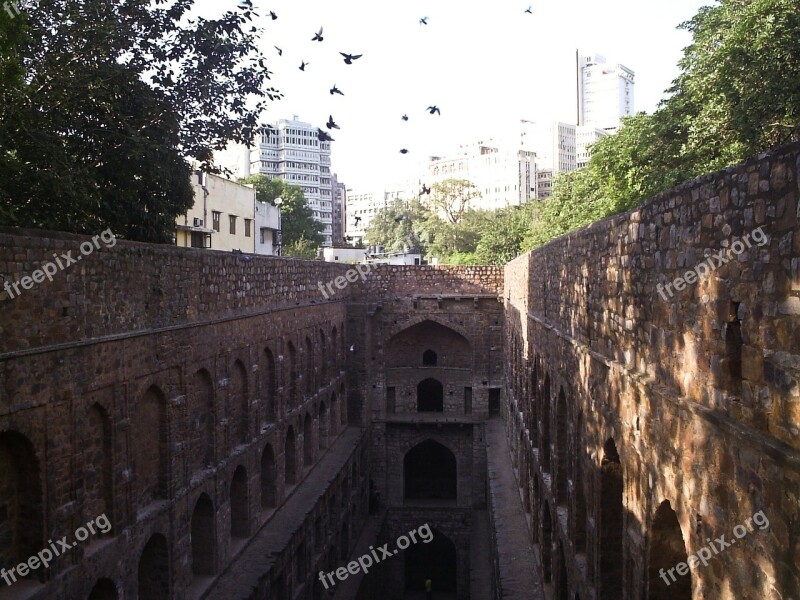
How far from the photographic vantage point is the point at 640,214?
6086 millimetres

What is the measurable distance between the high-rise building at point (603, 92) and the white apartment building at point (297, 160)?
52468 millimetres

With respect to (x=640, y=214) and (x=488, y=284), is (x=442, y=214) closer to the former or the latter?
(x=488, y=284)

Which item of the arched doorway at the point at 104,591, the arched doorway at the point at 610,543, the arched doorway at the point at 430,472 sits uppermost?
the arched doorway at the point at 610,543

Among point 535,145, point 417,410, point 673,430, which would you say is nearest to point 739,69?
point 673,430

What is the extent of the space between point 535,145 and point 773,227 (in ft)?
340

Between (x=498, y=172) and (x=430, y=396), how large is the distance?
73.0 m

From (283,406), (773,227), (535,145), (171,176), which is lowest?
(283,406)

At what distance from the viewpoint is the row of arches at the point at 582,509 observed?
19.4ft

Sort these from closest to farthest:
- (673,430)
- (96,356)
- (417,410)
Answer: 1. (673,430)
2. (96,356)
3. (417,410)

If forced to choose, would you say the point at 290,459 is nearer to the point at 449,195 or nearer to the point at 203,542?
the point at 203,542

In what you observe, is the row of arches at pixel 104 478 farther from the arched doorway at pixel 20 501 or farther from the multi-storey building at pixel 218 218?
the multi-storey building at pixel 218 218

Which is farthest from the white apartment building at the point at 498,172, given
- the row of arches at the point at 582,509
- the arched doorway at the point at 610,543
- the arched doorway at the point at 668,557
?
A: the arched doorway at the point at 668,557

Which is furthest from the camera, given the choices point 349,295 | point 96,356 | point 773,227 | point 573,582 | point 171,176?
point 349,295

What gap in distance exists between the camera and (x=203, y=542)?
41.1 feet
